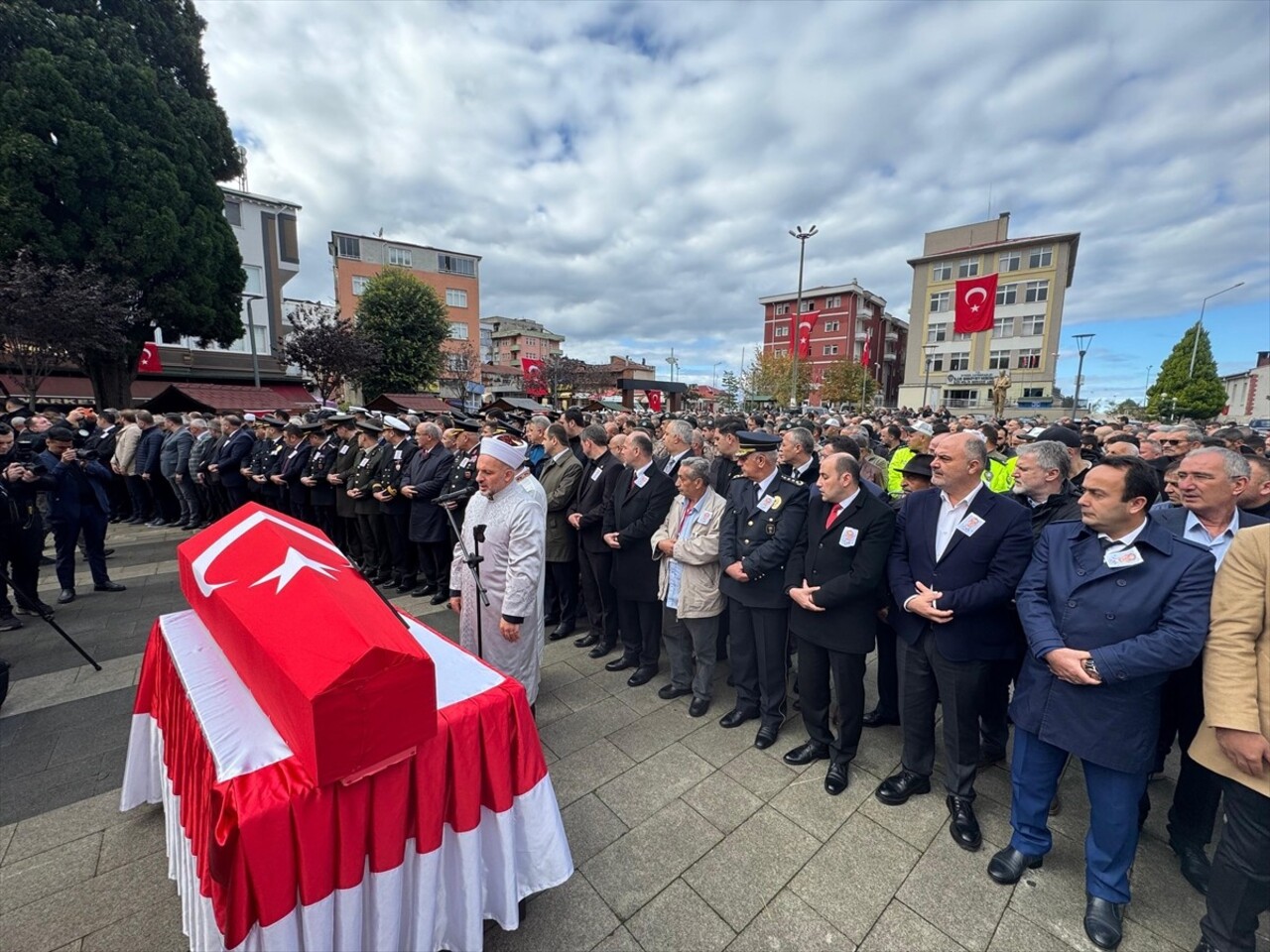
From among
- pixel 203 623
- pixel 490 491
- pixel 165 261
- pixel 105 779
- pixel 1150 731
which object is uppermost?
pixel 165 261

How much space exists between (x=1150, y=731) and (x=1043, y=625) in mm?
521

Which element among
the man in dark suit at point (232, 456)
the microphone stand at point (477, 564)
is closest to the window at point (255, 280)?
the man in dark suit at point (232, 456)

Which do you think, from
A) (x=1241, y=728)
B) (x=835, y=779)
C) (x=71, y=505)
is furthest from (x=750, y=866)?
(x=71, y=505)

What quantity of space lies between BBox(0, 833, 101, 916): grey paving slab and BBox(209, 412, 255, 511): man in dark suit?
24.8 ft

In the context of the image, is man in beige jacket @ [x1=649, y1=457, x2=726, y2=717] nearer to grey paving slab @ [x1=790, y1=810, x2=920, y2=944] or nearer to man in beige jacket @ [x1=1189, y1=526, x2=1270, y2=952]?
grey paving slab @ [x1=790, y1=810, x2=920, y2=944]

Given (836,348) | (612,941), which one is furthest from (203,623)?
(836,348)

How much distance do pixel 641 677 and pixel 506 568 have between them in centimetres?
163

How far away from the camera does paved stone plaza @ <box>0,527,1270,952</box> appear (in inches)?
87.6

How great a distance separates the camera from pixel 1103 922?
2.20 meters

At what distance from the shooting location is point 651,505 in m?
4.32

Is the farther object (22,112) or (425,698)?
(22,112)

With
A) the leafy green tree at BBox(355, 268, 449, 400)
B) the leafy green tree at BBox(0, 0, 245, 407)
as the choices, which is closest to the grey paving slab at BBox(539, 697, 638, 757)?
the leafy green tree at BBox(0, 0, 245, 407)

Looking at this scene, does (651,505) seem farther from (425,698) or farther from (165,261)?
(165,261)

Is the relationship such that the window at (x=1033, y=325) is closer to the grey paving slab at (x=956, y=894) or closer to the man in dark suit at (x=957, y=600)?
the man in dark suit at (x=957, y=600)
